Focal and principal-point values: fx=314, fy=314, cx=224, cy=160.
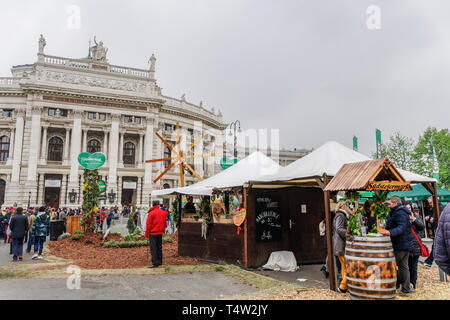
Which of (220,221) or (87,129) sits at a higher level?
(87,129)

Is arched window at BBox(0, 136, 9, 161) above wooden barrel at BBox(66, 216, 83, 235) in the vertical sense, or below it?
above

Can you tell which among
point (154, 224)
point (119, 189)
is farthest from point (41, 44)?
point (154, 224)

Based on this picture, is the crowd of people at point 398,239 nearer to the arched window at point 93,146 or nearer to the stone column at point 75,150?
the stone column at point 75,150

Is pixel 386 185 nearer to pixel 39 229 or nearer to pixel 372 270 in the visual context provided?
pixel 372 270

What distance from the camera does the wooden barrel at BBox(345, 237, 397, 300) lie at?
17.3 feet

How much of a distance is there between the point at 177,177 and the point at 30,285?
39.4m

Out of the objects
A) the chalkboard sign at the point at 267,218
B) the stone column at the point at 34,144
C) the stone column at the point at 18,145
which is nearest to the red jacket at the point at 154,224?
the chalkboard sign at the point at 267,218

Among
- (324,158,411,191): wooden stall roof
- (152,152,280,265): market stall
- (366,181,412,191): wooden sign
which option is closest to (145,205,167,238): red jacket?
(152,152,280,265): market stall

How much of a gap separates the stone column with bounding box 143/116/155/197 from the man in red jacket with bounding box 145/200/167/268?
3333cm

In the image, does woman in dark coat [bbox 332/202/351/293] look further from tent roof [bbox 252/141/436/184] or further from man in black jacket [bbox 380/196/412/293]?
tent roof [bbox 252/141/436/184]

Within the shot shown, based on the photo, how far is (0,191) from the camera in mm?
38781

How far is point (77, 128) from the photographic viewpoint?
4053 centimetres
